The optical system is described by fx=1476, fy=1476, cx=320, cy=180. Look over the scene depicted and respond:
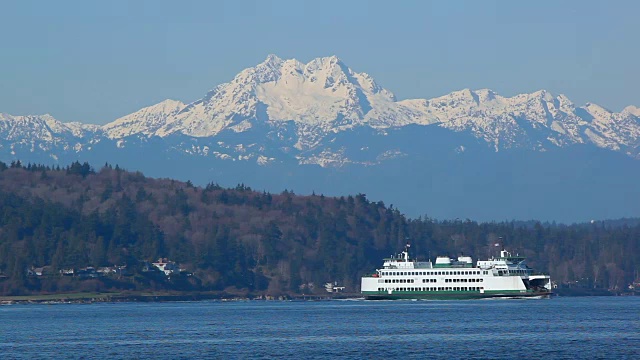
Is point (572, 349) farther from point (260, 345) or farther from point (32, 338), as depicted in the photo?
point (32, 338)

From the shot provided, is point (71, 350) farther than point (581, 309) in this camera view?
No

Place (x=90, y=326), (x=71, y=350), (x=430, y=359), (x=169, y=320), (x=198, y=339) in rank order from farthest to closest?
(x=169, y=320) < (x=90, y=326) < (x=198, y=339) < (x=71, y=350) < (x=430, y=359)

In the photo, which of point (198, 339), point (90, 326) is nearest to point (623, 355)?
point (198, 339)

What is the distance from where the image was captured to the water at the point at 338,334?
11669 cm

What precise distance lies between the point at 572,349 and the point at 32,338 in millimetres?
51462

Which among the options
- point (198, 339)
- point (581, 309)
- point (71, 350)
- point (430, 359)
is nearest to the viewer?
point (430, 359)

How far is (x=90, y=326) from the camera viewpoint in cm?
15738

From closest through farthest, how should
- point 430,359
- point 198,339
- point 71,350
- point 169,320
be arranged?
point 430,359, point 71,350, point 198,339, point 169,320

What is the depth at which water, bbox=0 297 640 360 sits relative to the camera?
116688 mm

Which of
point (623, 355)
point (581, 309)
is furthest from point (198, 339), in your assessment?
point (581, 309)

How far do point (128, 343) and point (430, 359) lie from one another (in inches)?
1228

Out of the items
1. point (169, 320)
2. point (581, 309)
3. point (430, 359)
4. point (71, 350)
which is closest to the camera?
point (430, 359)

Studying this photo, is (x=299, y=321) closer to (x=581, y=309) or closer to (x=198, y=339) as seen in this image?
(x=198, y=339)

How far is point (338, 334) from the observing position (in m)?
138
